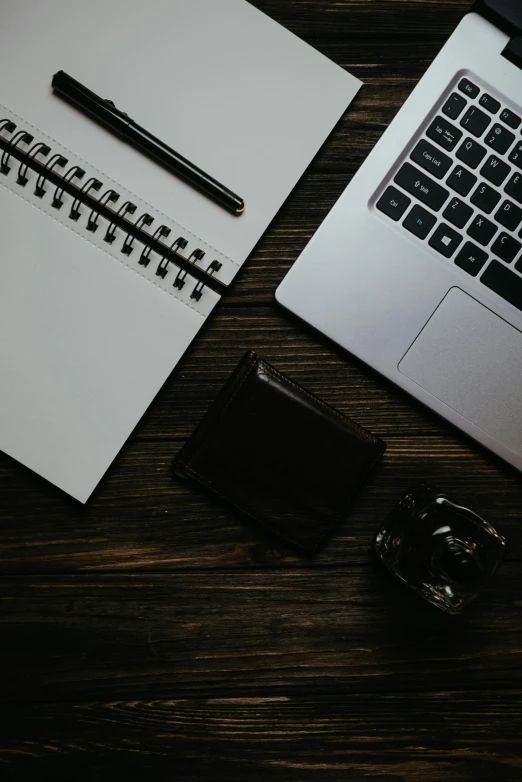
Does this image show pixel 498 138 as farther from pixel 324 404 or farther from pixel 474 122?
pixel 324 404

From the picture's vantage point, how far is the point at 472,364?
58 centimetres

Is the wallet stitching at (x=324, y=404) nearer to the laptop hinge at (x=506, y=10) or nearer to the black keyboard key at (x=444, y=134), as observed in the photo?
the black keyboard key at (x=444, y=134)

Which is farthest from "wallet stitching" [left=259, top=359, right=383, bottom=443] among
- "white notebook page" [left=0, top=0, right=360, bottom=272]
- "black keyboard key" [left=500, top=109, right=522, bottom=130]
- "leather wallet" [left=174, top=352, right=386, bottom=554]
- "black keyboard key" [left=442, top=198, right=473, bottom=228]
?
"black keyboard key" [left=500, top=109, right=522, bottom=130]

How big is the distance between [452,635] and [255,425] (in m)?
0.31

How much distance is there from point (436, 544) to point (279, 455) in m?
0.17

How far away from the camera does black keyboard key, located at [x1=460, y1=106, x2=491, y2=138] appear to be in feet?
1.86

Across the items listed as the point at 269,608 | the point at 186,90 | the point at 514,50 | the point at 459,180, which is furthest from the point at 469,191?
the point at 269,608

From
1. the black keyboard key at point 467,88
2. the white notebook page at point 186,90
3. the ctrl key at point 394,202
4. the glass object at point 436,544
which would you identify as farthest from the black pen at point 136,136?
the glass object at point 436,544

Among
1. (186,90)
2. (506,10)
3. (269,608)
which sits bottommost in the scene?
(269,608)

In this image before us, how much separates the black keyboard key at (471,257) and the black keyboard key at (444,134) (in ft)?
0.31

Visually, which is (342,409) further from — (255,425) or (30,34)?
(30,34)

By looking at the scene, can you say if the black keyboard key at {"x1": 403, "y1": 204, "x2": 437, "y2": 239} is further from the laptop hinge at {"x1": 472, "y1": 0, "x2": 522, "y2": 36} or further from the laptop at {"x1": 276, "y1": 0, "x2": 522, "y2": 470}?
the laptop hinge at {"x1": 472, "y1": 0, "x2": 522, "y2": 36}

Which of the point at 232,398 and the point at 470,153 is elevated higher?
the point at 470,153

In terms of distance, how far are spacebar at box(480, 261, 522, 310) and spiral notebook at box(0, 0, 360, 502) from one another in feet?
0.70
